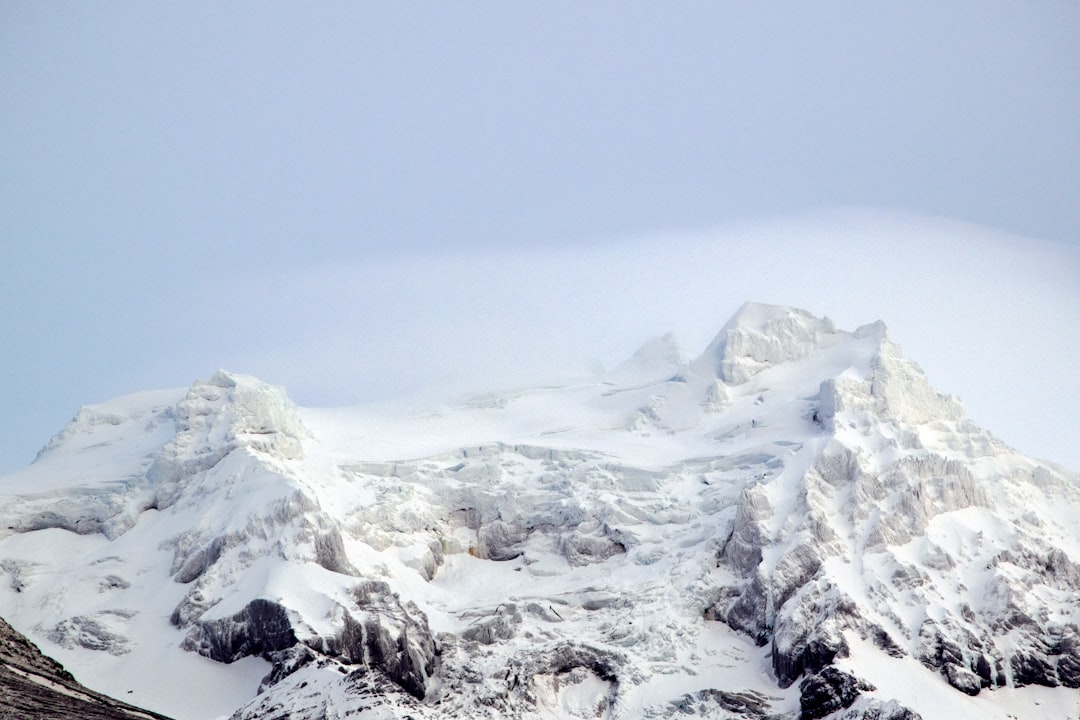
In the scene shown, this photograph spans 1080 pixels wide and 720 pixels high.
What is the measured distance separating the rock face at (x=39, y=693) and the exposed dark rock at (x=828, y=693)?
9382cm

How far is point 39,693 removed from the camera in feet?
327

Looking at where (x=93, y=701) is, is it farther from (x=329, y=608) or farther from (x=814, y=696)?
(x=814, y=696)

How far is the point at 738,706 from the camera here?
179500 mm

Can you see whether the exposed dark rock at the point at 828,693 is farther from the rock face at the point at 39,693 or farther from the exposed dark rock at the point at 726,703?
the rock face at the point at 39,693

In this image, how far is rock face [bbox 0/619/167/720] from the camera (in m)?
94.4

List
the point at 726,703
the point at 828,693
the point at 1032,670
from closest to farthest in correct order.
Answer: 1. the point at 828,693
2. the point at 726,703
3. the point at 1032,670

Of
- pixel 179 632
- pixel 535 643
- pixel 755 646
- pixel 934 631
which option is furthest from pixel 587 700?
pixel 179 632

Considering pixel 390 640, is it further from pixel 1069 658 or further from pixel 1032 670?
pixel 1069 658

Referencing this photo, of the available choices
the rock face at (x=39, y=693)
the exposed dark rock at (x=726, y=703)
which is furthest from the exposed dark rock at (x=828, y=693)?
the rock face at (x=39, y=693)

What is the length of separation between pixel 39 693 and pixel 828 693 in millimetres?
105650

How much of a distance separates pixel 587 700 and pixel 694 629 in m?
21.0

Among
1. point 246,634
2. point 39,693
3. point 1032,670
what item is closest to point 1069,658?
point 1032,670

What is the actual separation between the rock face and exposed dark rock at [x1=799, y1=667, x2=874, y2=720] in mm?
93822

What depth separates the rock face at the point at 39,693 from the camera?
9444 cm
